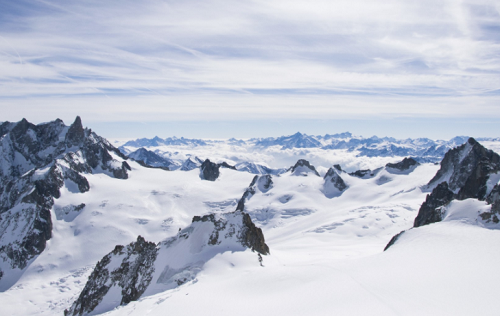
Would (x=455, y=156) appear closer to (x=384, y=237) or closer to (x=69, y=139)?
(x=384, y=237)

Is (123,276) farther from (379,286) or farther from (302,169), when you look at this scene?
(302,169)

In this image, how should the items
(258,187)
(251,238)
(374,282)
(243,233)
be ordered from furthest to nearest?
(258,187)
(251,238)
(243,233)
(374,282)

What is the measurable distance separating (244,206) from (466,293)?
409ft

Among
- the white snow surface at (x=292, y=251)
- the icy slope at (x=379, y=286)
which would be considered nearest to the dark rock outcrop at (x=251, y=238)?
the white snow surface at (x=292, y=251)

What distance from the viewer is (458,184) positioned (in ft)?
313

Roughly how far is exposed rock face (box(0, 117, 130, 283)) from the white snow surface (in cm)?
504

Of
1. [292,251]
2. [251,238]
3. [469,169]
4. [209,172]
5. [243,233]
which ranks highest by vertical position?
[469,169]

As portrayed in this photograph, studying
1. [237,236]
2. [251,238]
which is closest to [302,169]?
[251,238]

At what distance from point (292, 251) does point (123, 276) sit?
35.5 m

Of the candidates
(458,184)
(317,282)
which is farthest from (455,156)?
(317,282)

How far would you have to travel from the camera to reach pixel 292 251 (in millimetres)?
67625

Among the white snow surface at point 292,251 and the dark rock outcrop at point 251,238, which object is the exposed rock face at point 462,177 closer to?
the white snow surface at point 292,251

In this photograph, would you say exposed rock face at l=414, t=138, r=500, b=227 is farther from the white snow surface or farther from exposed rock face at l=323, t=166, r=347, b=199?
exposed rock face at l=323, t=166, r=347, b=199

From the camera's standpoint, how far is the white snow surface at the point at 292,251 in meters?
21.1
